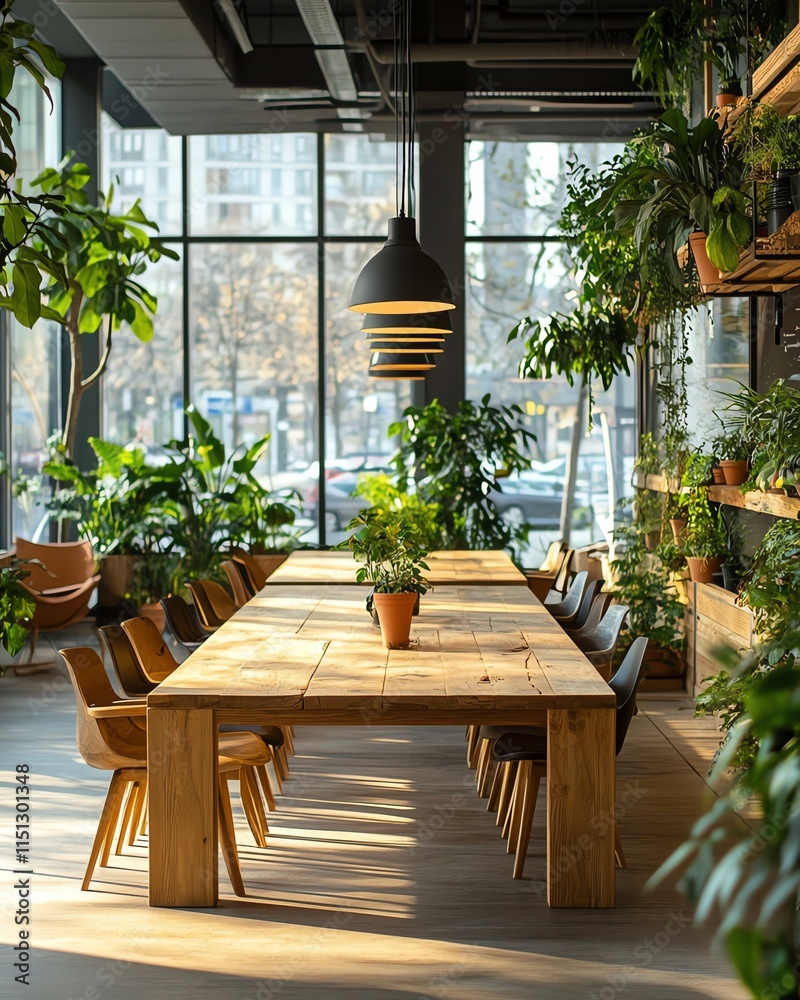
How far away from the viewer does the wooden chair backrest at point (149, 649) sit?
4.41 meters

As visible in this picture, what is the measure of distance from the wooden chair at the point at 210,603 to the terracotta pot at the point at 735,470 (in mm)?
2677

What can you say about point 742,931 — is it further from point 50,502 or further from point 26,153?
point 26,153

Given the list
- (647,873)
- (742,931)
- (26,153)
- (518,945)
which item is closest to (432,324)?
(647,873)

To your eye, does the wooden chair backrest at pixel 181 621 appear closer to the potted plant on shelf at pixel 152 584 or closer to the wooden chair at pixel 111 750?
the wooden chair at pixel 111 750

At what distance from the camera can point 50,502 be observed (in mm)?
9000

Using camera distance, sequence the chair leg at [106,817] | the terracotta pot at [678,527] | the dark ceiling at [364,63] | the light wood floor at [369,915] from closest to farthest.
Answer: the light wood floor at [369,915] < the chair leg at [106,817] < the terracotta pot at [678,527] < the dark ceiling at [364,63]

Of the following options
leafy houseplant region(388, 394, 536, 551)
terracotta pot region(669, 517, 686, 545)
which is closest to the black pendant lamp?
terracotta pot region(669, 517, 686, 545)

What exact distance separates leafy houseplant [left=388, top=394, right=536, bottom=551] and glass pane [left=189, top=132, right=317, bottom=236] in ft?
7.83

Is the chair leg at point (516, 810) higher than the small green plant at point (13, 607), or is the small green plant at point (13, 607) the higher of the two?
the small green plant at point (13, 607)

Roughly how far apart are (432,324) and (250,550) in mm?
4170

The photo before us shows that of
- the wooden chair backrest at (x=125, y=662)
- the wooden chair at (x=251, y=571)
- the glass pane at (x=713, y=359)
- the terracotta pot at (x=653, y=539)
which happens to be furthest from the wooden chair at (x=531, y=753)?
the terracotta pot at (x=653, y=539)

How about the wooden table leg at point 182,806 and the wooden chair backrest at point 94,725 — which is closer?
the wooden table leg at point 182,806

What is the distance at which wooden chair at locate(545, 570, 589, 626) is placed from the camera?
5883 millimetres

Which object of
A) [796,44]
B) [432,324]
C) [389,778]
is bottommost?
[389,778]
